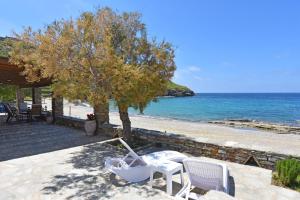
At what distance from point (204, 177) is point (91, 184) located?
224cm

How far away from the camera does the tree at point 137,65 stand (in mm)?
6680

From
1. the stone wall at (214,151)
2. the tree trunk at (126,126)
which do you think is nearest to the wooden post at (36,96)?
the tree trunk at (126,126)

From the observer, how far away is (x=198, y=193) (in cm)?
475

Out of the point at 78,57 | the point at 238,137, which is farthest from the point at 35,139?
the point at 238,137

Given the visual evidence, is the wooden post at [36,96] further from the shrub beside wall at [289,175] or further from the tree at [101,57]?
the shrub beside wall at [289,175]

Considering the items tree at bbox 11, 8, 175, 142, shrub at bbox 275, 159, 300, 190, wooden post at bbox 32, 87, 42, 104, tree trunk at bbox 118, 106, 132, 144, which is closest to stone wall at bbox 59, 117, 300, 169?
tree trunk at bbox 118, 106, 132, 144

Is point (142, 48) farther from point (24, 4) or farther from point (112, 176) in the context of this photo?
point (24, 4)

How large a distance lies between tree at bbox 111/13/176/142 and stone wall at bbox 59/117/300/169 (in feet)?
2.69

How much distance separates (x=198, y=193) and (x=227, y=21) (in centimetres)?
1733

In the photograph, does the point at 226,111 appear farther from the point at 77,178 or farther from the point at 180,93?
the point at 180,93

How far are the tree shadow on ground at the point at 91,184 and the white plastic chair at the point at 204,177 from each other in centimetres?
66

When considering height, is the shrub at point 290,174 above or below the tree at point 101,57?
below

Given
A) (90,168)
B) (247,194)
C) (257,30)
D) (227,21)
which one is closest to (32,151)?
(90,168)

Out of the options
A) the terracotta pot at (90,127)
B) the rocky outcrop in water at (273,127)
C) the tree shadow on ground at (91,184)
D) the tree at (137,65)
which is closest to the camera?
the tree shadow on ground at (91,184)
